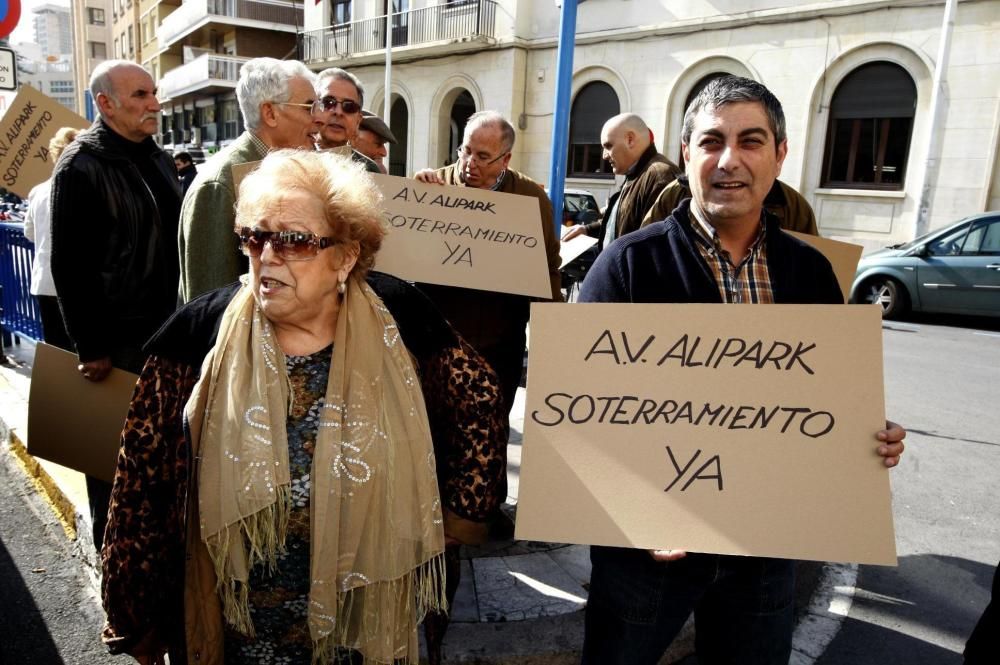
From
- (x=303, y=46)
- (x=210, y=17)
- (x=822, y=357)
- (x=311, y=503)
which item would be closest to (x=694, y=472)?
(x=822, y=357)

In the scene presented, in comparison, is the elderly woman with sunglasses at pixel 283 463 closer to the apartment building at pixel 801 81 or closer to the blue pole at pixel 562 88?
the blue pole at pixel 562 88

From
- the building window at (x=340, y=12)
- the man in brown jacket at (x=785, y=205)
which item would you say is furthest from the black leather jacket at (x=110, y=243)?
the building window at (x=340, y=12)

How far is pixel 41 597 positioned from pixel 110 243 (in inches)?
59.6

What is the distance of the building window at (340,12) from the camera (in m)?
26.1

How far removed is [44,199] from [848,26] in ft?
50.7

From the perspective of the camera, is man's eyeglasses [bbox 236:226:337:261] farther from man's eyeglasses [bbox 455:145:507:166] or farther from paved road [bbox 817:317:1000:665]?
paved road [bbox 817:317:1000:665]

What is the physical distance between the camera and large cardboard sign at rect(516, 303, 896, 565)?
1532 mm

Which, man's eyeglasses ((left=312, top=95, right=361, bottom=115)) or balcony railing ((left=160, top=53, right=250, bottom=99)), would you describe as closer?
man's eyeglasses ((left=312, top=95, right=361, bottom=115))

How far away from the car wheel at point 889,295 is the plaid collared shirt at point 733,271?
9737 mm

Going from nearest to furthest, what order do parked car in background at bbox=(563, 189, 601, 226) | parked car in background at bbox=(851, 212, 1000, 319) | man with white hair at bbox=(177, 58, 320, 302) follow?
man with white hair at bbox=(177, 58, 320, 302) → parked car in background at bbox=(851, 212, 1000, 319) → parked car in background at bbox=(563, 189, 601, 226)

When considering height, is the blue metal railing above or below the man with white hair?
below

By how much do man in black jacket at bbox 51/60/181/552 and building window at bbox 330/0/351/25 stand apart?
2575 centimetres

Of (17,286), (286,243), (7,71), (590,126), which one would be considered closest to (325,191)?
(286,243)

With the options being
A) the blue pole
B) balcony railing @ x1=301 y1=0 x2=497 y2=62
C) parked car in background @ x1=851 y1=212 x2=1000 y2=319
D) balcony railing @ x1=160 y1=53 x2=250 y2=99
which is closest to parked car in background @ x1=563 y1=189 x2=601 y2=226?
parked car in background @ x1=851 y1=212 x2=1000 y2=319
